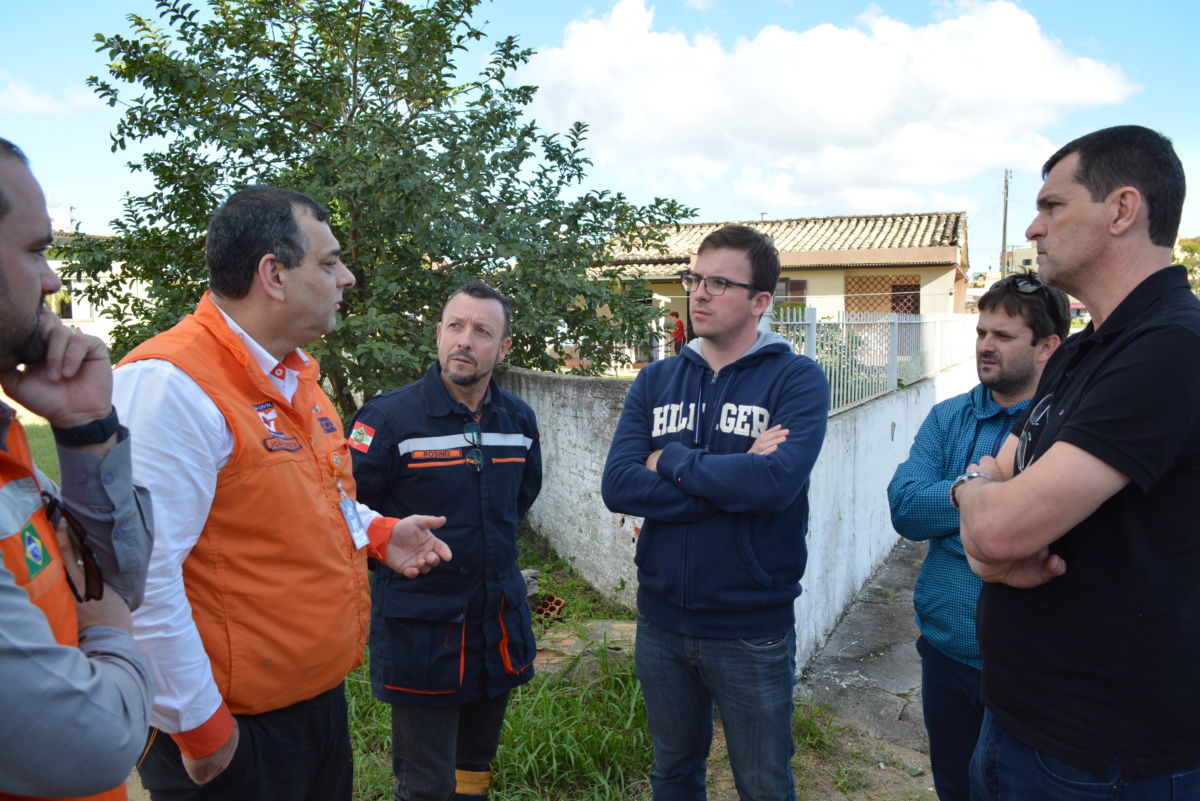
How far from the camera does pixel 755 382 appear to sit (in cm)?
258

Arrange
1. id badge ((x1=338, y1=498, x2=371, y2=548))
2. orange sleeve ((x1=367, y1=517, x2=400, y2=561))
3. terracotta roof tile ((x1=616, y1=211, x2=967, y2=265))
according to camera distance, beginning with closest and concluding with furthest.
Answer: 1. id badge ((x1=338, y1=498, x2=371, y2=548))
2. orange sleeve ((x1=367, y1=517, x2=400, y2=561))
3. terracotta roof tile ((x1=616, y1=211, x2=967, y2=265))

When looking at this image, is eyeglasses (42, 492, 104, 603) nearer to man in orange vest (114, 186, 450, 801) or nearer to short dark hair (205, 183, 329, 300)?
man in orange vest (114, 186, 450, 801)

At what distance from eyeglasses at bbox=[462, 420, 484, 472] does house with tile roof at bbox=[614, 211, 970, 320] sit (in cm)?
1609

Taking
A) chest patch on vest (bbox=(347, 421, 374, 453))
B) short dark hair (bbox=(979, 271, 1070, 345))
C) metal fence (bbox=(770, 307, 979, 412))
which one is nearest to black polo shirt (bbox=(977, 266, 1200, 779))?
short dark hair (bbox=(979, 271, 1070, 345))

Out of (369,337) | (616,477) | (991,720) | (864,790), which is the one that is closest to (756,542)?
(616,477)

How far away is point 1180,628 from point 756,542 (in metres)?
1.12

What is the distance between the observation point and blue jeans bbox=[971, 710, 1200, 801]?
1.50 metres

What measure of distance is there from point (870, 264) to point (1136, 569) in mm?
21164

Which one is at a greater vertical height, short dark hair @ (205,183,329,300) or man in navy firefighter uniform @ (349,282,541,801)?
short dark hair @ (205,183,329,300)

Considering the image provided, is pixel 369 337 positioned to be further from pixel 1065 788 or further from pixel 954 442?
pixel 1065 788

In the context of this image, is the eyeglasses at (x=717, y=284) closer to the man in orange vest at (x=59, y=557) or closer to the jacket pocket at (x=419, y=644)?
the jacket pocket at (x=419, y=644)

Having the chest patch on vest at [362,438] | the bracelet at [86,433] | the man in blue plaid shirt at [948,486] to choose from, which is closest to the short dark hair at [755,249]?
the man in blue plaid shirt at [948,486]

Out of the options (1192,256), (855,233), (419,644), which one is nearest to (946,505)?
(419,644)

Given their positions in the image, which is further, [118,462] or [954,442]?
[954,442]
